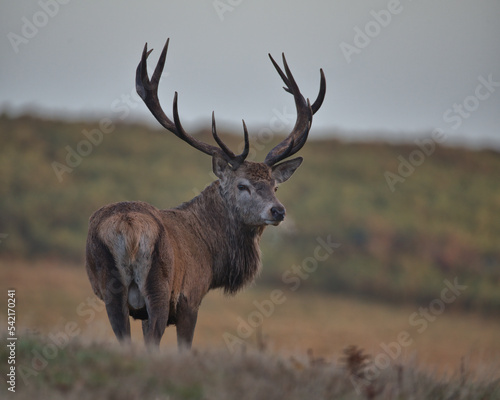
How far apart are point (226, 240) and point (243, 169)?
831 millimetres

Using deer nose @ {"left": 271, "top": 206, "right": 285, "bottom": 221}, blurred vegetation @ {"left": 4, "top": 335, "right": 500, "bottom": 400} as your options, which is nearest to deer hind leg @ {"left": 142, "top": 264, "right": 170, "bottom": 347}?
blurred vegetation @ {"left": 4, "top": 335, "right": 500, "bottom": 400}

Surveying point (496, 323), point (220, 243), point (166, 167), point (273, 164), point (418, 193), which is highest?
point (166, 167)

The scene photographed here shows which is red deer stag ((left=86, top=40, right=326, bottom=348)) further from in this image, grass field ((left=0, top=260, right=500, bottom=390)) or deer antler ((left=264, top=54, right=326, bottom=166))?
grass field ((left=0, top=260, right=500, bottom=390))

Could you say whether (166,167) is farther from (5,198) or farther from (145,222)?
(145,222)

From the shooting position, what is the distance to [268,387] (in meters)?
6.46

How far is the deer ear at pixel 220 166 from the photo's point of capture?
33.2 ft

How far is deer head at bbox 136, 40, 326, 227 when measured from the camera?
387 inches

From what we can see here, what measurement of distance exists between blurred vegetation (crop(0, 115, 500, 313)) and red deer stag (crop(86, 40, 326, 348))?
1320cm

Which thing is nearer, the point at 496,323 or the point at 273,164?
the point at 273,164

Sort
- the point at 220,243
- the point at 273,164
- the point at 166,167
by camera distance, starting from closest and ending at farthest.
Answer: the point at 220,243 → the point at 273,164 → the point at 166,167

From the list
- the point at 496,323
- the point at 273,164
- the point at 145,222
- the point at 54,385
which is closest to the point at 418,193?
the point at 496,323

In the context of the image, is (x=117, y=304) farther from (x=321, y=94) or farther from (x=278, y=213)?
(x=321, y=94)

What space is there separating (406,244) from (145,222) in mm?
19389

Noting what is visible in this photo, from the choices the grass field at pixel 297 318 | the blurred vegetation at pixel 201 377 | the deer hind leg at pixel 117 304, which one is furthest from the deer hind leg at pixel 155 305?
the grass field at pixel 297 318
